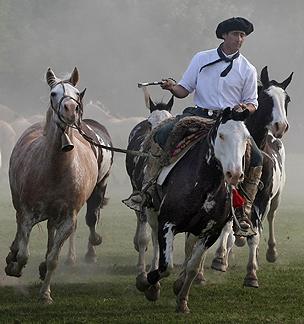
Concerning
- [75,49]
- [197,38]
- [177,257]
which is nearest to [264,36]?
[197,38]

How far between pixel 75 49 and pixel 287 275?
67088 millimetres

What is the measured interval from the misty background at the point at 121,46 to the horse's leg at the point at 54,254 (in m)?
58.5

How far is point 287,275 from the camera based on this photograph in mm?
12805

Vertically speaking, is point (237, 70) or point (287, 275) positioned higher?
point (237, 70)

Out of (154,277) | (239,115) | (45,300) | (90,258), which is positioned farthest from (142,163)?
(239,115)

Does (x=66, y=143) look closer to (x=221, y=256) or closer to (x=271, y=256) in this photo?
(x=221, y=256)

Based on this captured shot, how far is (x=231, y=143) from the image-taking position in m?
8.50

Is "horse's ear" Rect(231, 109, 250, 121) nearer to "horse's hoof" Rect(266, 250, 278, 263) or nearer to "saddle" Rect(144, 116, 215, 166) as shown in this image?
"saddle" Rect(144, 116, 215, 166)

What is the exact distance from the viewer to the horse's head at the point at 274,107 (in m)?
11.1

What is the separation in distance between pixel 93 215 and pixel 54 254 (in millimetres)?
4731

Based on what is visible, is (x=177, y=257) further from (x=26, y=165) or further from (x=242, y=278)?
(x=26, y=165)

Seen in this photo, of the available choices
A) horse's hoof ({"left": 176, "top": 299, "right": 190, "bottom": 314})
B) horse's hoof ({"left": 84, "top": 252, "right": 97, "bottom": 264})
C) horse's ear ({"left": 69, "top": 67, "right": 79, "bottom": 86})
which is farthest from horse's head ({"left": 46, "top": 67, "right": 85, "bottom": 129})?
horse's hoof ({"left": 84, "top": 252, "right": 97, "bottom": 264})

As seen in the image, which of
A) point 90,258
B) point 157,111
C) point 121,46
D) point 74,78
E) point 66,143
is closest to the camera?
point 66,143

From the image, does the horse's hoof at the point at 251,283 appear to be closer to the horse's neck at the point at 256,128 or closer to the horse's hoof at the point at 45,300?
the horse's neck at the point at 256,128
